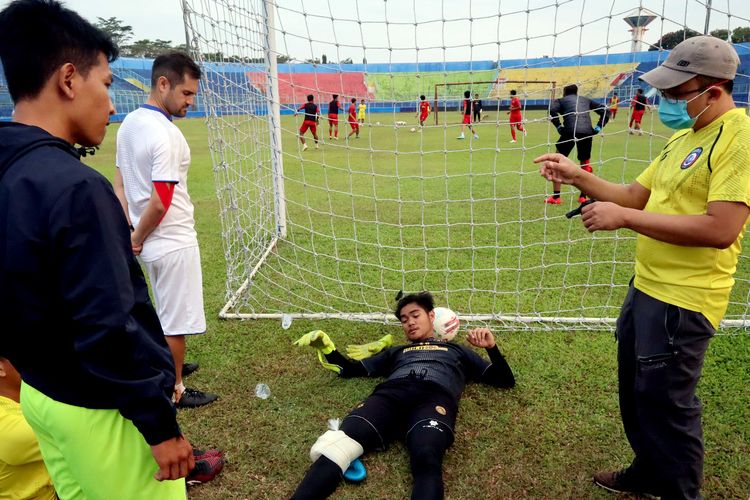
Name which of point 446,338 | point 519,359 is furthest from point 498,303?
point 446,338

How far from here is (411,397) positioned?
2834mm

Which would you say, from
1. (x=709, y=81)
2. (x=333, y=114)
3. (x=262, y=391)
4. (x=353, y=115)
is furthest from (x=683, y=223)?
(x=333, y=114)

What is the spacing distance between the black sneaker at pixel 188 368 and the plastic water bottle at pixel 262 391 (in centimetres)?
55

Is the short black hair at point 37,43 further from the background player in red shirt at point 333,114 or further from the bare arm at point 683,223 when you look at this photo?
the background player in red shirt at point 333,114

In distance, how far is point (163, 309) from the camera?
9.50 feet

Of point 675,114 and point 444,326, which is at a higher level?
point 675,114

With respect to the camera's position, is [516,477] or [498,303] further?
[498,303]

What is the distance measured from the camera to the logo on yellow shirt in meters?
1.83

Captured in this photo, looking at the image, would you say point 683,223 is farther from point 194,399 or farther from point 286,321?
point 286,321

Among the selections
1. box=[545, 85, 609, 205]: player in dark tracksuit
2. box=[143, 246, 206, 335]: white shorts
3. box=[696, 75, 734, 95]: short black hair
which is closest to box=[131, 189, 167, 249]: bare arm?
box=[143, 246, 206, 335]: white shorts

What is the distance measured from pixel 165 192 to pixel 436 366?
1789 millimetres

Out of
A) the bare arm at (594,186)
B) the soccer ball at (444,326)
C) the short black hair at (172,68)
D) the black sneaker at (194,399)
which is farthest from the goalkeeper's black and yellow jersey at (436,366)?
the short black hair at (172,68)

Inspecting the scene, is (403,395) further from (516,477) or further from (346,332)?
(346,332)

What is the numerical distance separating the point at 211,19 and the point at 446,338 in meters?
3.18
